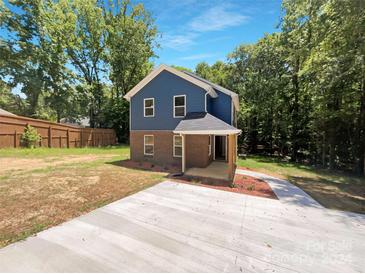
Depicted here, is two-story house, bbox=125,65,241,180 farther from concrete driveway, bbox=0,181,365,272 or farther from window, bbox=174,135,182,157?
concrete driveway, bbox=0,181,365,272

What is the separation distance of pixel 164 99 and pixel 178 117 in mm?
1598

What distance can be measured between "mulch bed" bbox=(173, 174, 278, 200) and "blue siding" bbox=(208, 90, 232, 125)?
4.04 meters

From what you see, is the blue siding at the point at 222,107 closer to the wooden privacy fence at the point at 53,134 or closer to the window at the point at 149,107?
the window at the point at 149,107

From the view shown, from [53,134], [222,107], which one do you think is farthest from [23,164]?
[222,107]

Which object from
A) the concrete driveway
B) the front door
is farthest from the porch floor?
the front door

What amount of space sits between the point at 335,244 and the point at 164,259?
3586 millimetres

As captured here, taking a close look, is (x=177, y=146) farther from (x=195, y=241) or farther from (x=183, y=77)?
(x=195, y=241)

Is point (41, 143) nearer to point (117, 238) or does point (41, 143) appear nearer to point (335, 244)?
point (117, 238)

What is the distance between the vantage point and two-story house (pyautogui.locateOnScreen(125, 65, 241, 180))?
1098 cm

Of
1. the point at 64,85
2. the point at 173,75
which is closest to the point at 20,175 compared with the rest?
the point at 173,75

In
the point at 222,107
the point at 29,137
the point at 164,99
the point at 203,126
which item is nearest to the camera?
the point at 203,126

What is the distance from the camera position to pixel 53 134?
751 inches

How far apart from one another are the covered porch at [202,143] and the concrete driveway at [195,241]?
12.8ft

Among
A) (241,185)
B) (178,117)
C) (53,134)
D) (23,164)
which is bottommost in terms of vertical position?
(241,185)
